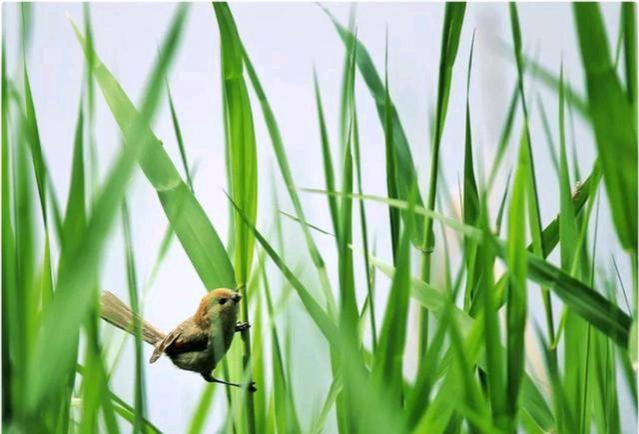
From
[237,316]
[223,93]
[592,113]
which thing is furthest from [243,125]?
[592,113]

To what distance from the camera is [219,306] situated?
54 cm

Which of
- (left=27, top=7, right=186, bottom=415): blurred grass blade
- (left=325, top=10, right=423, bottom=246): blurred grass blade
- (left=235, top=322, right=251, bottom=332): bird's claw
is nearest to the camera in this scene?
(left=27, top=7, right=186, bottom=415): blurred grass blade

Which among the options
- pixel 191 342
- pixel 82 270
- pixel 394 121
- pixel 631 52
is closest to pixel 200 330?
pixel 191 342

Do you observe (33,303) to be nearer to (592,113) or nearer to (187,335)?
(187,335)

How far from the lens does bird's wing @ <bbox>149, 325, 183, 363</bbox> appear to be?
57cm

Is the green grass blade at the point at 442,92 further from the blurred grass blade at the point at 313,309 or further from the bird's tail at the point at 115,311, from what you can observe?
the bird's tail at the point at 115,311

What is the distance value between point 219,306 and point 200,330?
37 millimetres

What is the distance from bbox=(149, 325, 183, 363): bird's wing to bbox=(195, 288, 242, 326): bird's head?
0.03 metres

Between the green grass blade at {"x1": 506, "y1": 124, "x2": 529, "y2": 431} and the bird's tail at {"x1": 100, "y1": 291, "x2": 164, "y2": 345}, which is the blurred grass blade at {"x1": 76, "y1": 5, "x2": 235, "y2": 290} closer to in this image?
the bird's tail at {"x1": 100, "y1": 291, "x2": 164, "y2": 345}

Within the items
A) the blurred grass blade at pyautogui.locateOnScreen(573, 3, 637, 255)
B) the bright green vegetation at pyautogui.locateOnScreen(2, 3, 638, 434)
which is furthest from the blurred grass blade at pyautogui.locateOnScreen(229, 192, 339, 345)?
the blurred grass blade at pyautogui.locateOnScreen(573, 3, 637, 255)

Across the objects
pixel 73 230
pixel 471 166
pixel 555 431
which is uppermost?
pixel 471 166

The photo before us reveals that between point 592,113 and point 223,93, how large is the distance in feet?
0.97

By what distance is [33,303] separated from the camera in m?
0.49

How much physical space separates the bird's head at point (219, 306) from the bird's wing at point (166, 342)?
0.03m
